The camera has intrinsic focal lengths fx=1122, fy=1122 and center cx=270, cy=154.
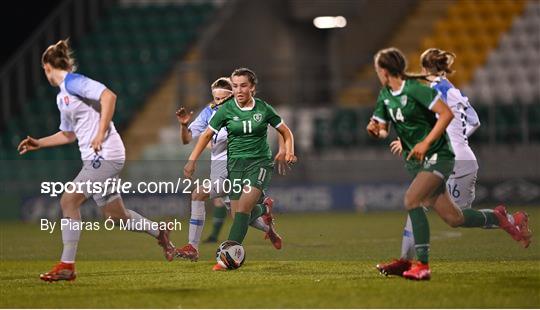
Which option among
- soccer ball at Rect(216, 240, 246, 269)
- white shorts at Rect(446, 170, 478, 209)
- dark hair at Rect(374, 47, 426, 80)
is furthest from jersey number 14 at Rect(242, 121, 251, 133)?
white shorts at Rect(446, 170, 478, 209)

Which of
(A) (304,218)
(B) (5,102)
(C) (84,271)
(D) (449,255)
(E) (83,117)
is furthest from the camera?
(B) (5,102)

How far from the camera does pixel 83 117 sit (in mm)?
10328

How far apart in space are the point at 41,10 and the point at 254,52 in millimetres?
5578

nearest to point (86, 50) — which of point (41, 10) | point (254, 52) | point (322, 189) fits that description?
point (41, 10)

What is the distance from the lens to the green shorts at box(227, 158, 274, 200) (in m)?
10.7

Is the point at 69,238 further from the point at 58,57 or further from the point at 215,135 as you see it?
the point at 215,135

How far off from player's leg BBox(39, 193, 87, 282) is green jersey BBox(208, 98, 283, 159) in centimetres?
147

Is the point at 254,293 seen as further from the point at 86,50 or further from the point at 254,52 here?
the point at 86,50

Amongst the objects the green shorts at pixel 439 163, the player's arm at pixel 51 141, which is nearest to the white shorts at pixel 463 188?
the green shorts at pixel 439 163

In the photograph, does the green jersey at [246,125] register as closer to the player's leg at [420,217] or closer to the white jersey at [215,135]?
the white jersey at [215,135]

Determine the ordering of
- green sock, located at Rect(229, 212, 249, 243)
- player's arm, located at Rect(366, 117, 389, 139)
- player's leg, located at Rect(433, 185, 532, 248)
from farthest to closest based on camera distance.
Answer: green sock, located at Rect(229, 212, 249, 243), player's leg, located at Rect(433, 185, 532, 248), player's arm, located at Rect(366, 117, 389, 139)

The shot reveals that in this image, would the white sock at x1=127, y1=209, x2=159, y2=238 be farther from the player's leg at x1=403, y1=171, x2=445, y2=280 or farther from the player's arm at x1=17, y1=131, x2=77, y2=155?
the player's leg at x1=403, y1=171, x2=445, y2=280

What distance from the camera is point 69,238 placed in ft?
32.6

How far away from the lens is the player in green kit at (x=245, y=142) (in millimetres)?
10500
